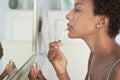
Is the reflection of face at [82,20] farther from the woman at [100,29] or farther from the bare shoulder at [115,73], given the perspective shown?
the bare shoulder at [115,73]

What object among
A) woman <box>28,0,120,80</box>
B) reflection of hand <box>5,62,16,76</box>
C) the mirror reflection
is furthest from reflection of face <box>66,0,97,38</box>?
reflection of hand <box>5,62,16,76</box>

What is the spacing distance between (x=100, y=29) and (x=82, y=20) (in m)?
0.09

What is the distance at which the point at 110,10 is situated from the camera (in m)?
0.83

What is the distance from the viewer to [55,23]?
129cm

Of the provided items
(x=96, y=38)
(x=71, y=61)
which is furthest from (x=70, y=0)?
(x=96, y=38)

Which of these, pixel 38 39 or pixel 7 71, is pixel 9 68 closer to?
pixel 7 71

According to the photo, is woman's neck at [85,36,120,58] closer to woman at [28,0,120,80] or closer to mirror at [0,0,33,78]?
woman at [28,0,120,80]

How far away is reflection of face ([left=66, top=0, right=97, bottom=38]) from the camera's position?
34.4 inches

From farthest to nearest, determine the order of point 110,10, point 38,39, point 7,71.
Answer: point 38,39 → point 110,10 → point 7,71

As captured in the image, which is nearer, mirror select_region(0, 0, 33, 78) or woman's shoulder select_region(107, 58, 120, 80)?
mirror select_region(0, 0, 33, 78)

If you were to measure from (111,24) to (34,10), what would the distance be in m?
0.37

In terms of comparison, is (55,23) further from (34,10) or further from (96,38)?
(96,38)

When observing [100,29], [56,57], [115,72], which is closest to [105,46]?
[100,29]

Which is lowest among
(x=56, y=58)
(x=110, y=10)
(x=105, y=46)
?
(x=56, y=58)
